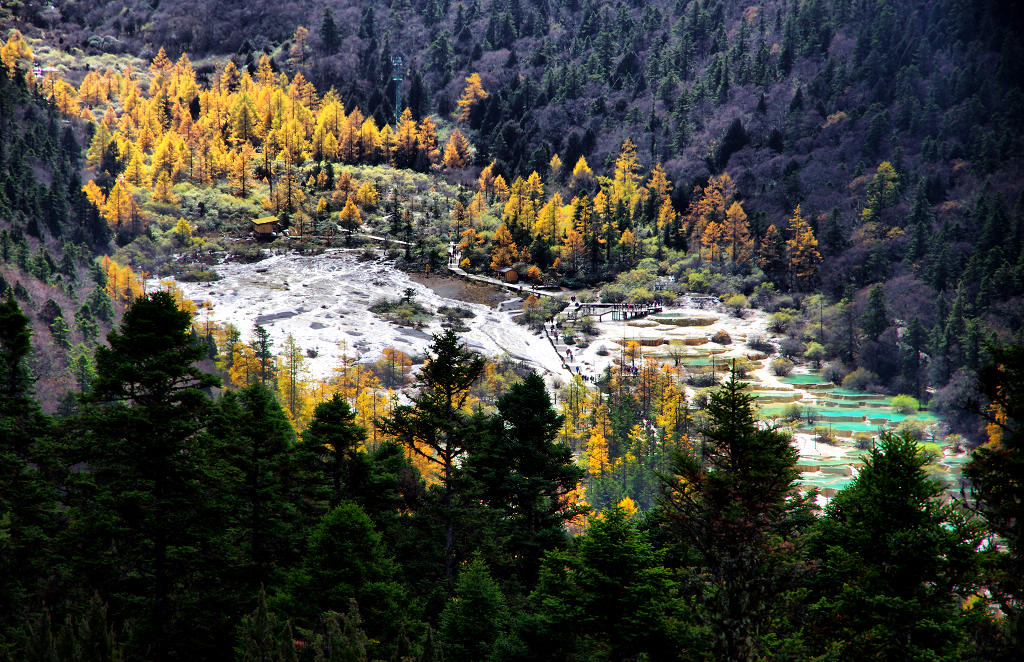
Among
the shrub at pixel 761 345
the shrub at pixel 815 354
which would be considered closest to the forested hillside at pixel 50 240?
the shrub at pixel 761 345

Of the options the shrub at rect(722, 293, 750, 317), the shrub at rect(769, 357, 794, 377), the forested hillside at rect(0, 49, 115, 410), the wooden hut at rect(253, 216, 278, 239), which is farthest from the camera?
the wooden hut at rect(253, 216, 278, 239)

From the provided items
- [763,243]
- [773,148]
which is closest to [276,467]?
[763,243]

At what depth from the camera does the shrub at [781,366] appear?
129 metres

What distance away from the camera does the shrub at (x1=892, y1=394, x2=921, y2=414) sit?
383 ft

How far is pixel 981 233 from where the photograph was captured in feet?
502

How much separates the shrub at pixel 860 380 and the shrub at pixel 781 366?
7.67 meters

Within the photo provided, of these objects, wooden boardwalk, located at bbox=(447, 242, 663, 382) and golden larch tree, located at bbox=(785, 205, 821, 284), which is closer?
wooden boardwalk, located at bbox=(447, 242, 663, 382)

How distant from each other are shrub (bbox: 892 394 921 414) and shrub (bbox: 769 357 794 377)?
15.2m

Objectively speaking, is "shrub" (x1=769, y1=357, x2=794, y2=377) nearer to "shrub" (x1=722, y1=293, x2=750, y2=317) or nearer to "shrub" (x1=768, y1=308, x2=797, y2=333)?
"shrub" (x1=768, y1=308, x2=797, y2=333)

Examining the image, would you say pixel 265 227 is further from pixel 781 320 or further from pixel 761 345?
pixel 781 320

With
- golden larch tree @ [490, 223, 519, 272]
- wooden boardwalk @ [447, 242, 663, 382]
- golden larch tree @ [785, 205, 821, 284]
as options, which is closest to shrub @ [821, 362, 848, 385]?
wooden boardwalk @ [447, 242, 663, 382]

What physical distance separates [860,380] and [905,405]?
9.28m

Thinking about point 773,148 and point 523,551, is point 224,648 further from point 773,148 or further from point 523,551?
point 773,148

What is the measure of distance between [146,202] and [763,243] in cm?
11427
